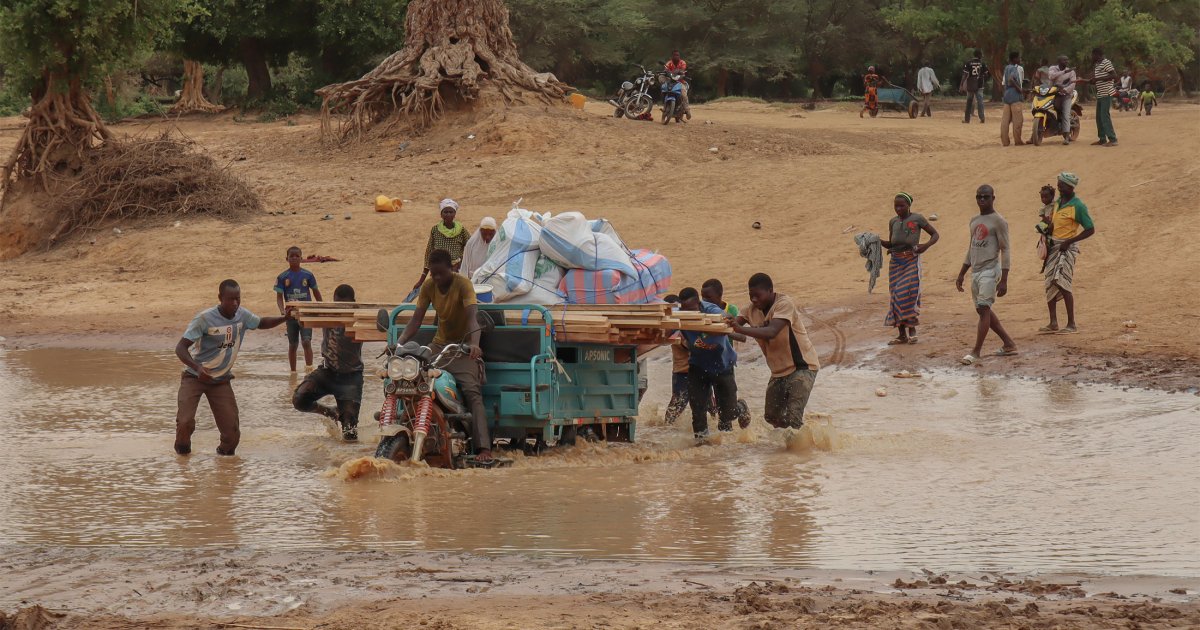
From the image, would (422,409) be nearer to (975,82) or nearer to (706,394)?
(706,394)

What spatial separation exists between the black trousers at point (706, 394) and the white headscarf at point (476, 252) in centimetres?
212

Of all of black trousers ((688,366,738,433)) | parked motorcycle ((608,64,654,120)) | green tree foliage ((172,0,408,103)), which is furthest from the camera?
green tree foliage ((172,0,408,103))

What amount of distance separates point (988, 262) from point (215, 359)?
6697 millimetres

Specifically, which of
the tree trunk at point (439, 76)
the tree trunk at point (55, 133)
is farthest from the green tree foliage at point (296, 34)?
the tree trunk at point (55, 133)

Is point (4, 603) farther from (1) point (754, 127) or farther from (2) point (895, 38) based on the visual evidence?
(2) point (895, 38)

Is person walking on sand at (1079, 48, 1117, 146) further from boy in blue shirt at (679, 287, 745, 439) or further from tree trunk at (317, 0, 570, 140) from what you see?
boy in blue shirt at (679, 287, 745, 439)

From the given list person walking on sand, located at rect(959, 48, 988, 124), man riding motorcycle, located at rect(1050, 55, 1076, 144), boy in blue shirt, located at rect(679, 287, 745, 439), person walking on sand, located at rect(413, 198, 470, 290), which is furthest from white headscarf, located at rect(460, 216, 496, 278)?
person walking on sand, located at rect(959, 48, 988, 124)

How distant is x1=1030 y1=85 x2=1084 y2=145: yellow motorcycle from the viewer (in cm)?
2006

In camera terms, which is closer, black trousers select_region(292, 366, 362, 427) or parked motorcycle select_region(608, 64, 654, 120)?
black trousers select_region(292, 366, 362, 427)

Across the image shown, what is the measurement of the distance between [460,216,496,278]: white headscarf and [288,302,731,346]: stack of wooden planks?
2028mm

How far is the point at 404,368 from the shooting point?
307 inches

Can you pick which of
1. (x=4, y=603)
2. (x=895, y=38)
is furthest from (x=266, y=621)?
(x=895, y=38)

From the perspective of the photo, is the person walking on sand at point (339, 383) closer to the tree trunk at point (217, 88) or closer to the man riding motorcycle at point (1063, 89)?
the man riding motorcycle at point (1063, 89)

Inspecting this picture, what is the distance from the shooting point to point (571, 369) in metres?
8.75
